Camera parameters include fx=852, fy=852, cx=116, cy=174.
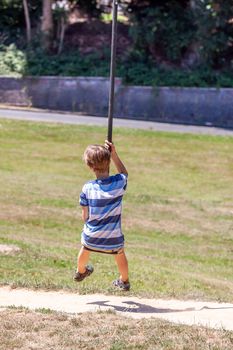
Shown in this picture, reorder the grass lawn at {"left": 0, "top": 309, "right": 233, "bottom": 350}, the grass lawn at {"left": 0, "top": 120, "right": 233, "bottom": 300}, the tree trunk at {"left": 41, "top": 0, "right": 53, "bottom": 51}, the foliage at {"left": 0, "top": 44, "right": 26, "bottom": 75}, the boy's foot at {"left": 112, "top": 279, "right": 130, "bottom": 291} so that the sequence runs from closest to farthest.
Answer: the grass lawn at {"left": 0, "top": 309, "right": 233, "bottom": 350}, the boy's foot at {"left": 112, "top": 279, "right": 130, "bottom": 291}, the grass lawn at {"left": 0, "top": 120, "right": 233, "bottom": 300}, the foliage at {"left": 0, "top": 44, "right": 26, "bottom": 75}, the tree trunk at {"left": 41, "top": 0, "right": 53, "bottom": 51}

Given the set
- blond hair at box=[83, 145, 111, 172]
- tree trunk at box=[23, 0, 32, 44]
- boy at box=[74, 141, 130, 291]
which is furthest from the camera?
tree trunk at box=[23, 0, 32, 44]

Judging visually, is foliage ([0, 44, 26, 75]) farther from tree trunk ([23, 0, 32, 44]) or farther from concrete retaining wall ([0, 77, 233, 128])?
tree trunk ([23, 0, 32, 44])

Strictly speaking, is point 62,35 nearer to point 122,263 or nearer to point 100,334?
point 122,263

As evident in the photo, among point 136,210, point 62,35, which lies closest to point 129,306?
point 136,210

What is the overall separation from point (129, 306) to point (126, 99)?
25.7 meters

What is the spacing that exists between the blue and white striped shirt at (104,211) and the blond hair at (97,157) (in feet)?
0.55

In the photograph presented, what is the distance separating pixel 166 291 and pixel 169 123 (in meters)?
22.1

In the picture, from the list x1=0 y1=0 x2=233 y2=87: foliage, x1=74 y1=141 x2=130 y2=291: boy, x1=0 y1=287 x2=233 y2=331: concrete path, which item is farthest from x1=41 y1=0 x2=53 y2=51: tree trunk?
x1=74 y1=141 x2=130 y2=291: boy

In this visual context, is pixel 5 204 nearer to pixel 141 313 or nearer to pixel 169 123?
pixel 141 313

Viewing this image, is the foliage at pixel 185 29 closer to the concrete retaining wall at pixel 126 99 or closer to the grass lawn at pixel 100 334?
the concrete retaining wall at pixel 126 99

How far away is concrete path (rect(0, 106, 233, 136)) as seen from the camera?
91.4ft

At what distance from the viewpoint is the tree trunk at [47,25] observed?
3631 centimetres

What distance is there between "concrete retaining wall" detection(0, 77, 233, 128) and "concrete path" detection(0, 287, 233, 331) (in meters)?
23.4

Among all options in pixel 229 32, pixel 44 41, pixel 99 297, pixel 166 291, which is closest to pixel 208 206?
pixel 166 291
